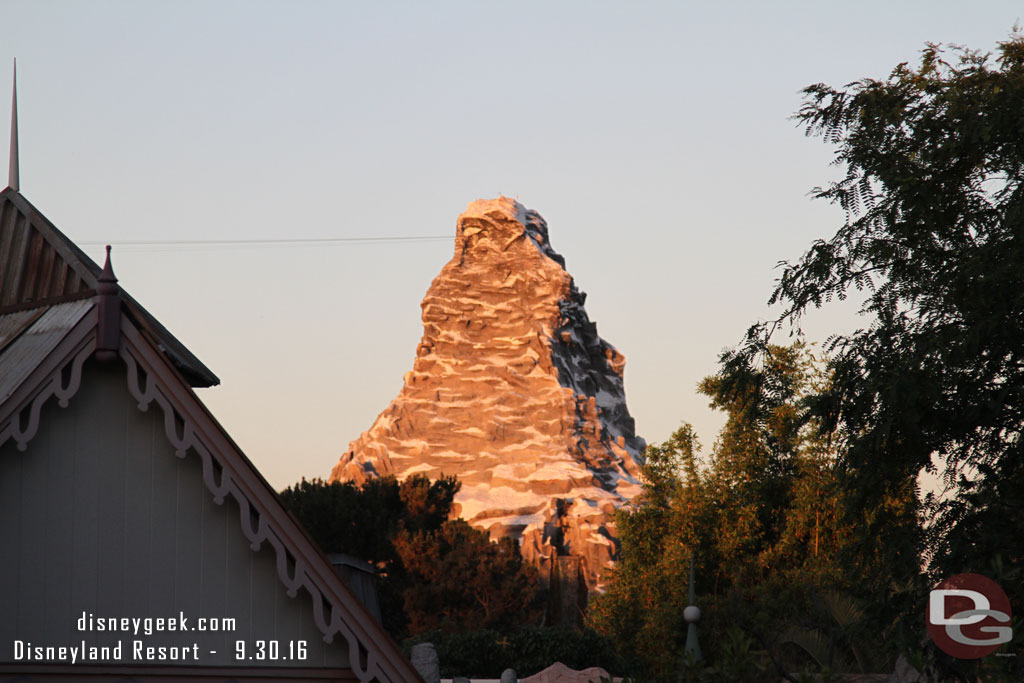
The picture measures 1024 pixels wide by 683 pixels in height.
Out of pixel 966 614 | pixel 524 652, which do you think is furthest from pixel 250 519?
pixel 524 652

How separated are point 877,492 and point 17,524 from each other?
13.6 meters

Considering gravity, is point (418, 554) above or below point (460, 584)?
above

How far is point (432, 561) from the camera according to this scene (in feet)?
188

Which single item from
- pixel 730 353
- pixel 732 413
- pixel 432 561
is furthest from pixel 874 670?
pixel 432 561

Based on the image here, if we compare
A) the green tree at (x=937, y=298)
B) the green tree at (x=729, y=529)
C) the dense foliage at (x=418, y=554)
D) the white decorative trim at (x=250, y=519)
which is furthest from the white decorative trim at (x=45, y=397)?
the dense foliage at (x=418, y=554)

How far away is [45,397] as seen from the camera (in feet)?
26.0

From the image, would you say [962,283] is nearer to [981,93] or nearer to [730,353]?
[981,93]

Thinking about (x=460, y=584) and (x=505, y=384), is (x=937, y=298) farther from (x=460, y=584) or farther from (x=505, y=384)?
(x=505, y=384)

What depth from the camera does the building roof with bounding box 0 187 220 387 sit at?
9242 mm

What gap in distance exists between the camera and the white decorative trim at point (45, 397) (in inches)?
308

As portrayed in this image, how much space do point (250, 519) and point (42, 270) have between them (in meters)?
3.03

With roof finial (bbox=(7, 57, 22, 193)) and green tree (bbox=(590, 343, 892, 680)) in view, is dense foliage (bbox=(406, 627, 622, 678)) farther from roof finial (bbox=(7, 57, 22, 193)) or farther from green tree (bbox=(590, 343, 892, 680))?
roof finial (bbox=(7, 57, 22, 193))

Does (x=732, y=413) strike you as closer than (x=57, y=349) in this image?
No

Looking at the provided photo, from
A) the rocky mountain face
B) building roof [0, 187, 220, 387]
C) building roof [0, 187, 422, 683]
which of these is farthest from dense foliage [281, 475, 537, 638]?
building roof [0, 187, 422, 683]
